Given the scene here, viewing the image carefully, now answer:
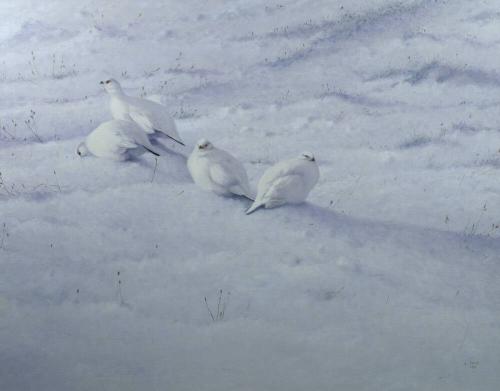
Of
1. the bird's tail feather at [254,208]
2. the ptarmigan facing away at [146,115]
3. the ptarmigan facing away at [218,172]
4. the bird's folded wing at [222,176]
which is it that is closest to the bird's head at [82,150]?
the ptarmigan facing away at [146,115]

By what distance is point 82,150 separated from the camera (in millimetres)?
2635

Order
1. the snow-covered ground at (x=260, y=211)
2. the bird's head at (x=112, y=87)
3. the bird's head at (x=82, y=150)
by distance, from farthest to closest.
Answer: the bird's head at (x=112, y=87)
the bird's head at (x=82, y=150)
the snow-covered ground at (x=260, y=211)

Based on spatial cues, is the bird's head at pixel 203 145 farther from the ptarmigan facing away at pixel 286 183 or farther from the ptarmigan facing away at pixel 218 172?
the ptarmigan facing away at pixel 286 183

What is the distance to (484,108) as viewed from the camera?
107 inches

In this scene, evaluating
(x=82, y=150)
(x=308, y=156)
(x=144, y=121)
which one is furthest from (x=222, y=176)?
(x=82, y=150)

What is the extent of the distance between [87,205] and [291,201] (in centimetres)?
83

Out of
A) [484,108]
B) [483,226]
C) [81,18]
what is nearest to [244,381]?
[483,226]

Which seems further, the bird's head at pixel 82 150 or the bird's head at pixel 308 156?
the bird's head at pixel 82 150

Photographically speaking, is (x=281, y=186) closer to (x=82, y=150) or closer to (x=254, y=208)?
(x=254, y=208)

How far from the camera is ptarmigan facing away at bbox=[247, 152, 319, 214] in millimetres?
2426

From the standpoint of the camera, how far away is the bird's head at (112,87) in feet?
9.09

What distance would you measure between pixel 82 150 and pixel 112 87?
0.35 meters

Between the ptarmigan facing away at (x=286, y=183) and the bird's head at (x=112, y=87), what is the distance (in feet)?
2.68

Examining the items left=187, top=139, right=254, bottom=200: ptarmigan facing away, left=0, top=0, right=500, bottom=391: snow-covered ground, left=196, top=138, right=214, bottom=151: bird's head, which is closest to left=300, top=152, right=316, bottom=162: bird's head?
left=0, top=0, right=500, bottom=391: snow-covered ground
